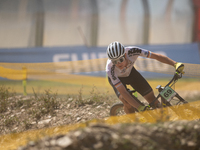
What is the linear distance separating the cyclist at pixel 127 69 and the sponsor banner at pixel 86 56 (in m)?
3.00

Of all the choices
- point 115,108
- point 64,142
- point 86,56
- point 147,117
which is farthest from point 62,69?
point 64,142

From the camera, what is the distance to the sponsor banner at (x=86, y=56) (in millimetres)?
8289

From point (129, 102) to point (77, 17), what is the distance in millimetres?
6875

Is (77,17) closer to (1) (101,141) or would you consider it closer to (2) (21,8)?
(2) (21,8)

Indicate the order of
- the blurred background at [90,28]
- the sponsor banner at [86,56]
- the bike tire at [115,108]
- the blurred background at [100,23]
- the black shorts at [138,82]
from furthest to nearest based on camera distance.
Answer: the blurred background at [100,23] → the blurred background at [90,28] → the sponsor banner at [86,56] → the bike tire at [115,108] → the black shorts at [138,82]

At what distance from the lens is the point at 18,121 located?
6184 millimetres

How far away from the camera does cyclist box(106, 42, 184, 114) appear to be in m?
4.30

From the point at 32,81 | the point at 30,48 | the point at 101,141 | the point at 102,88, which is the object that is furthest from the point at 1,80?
the point at 101,141

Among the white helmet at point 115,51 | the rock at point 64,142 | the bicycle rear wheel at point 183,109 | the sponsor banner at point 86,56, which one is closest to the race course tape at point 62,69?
the sponsor banner at point 86,56

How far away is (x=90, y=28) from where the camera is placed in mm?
10234

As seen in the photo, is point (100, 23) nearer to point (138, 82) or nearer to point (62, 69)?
point (62, 69)

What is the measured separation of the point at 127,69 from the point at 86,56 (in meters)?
4.90

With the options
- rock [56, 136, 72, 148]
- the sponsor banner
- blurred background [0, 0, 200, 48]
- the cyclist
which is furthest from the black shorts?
blurred background [0, 0, 200, 48]

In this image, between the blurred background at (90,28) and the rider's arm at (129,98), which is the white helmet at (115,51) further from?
the blurred background at (90,28)
